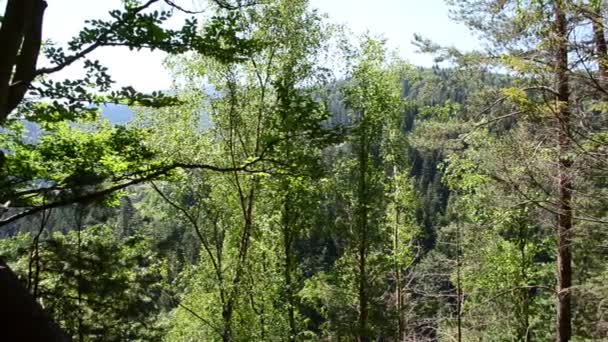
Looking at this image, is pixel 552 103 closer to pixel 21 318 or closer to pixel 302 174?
pixel 302 174

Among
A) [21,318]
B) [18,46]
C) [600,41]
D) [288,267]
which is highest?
[600,41]

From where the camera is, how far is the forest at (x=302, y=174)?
5.65 m

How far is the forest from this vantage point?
565cm

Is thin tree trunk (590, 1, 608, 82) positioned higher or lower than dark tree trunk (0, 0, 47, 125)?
higher

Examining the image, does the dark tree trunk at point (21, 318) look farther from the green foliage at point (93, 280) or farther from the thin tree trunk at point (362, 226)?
the thin tree trunk at point (362, 226)

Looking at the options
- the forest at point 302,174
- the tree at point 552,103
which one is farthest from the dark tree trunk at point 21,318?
the tree at point 552,103

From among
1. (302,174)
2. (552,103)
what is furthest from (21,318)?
(552,103)

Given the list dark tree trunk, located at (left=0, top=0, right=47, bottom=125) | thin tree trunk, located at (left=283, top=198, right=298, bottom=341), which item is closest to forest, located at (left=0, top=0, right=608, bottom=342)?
thin tree trunk, located at (left=283, top=198, right=298, bottom=341)

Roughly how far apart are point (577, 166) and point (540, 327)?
16441 mm

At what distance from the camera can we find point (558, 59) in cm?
697

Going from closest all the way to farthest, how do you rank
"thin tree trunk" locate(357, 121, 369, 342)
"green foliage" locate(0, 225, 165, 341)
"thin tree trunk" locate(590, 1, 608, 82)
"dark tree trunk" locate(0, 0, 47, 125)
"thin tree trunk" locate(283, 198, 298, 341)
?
"dark tree trunk" locate(0, 0, 47, 125), "thin tree trunk" locate(590, 1, 608, 82), "green foliage" locate(0, 225, 165, 341), "thin tree trunk" locate(283, 198, 298, 341), "thin tree trunk" locate(357, 121, 369, 342)

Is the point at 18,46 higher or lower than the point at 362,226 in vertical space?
lower

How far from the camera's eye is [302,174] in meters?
4.90

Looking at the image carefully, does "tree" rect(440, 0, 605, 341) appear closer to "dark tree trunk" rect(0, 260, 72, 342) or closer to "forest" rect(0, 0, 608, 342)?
"forest" rect(0, 0, 608, 342)
